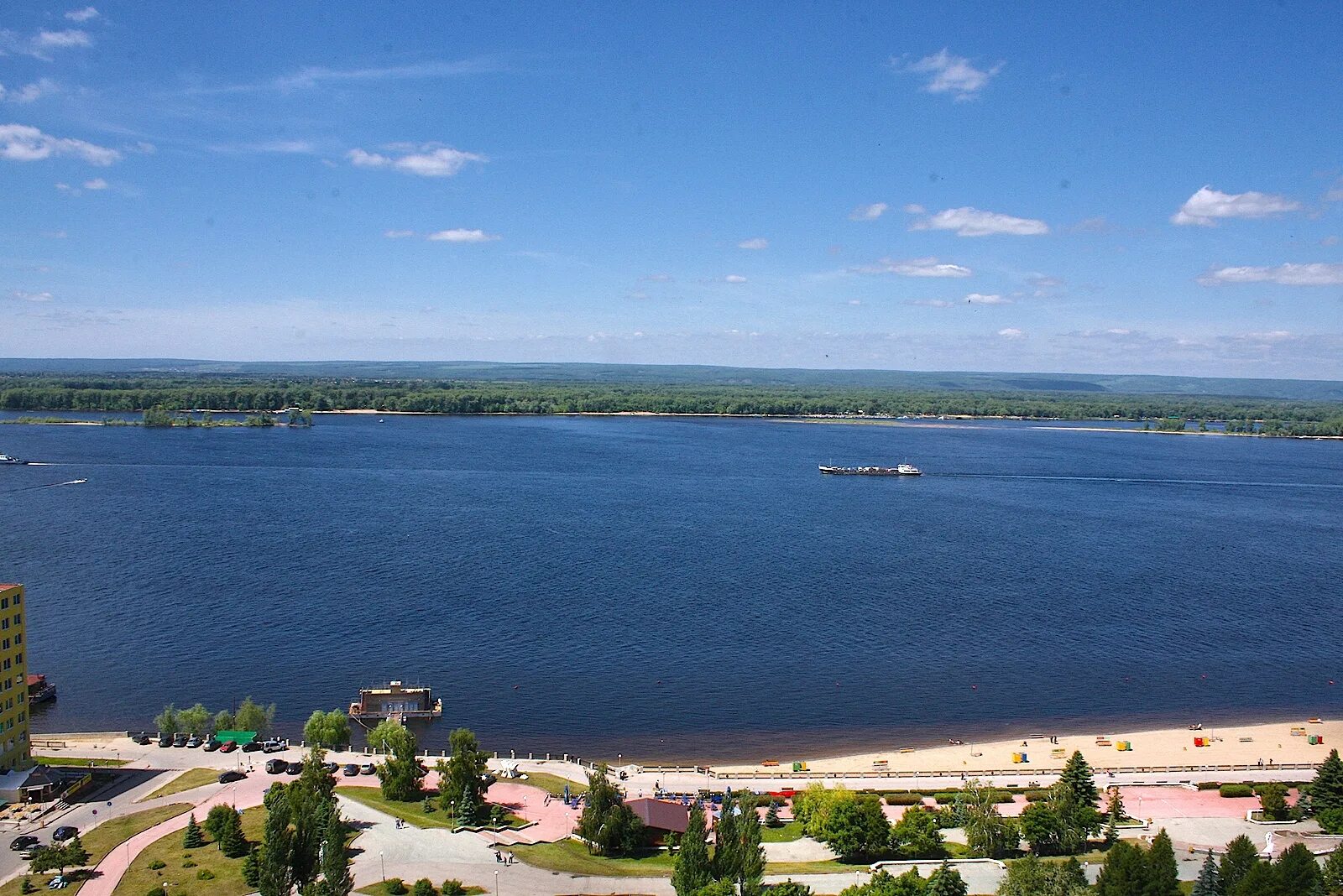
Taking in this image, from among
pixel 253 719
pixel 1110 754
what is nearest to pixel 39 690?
pixel 253 719

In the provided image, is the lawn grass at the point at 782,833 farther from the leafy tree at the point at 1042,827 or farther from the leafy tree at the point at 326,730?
the leafy tree at the point at 326,730

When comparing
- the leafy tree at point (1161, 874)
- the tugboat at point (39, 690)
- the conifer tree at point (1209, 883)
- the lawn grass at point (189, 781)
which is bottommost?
the tugboat at point (39, 690)

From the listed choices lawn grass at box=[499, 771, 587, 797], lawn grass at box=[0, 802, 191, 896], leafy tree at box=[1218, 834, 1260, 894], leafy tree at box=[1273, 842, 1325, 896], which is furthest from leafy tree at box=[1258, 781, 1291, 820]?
lawn grass at box=[0, 802, 191, 896]

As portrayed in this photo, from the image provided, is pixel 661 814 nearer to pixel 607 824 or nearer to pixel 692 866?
pixel 607 824

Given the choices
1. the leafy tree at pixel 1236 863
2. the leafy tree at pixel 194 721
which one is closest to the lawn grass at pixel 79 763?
the leafy tree at pixel 194 721

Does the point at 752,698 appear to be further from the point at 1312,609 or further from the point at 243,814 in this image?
the point at 1312,609

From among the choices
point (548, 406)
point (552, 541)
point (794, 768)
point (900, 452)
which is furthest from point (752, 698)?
point (548, 406)
